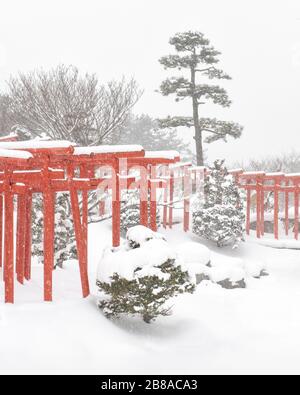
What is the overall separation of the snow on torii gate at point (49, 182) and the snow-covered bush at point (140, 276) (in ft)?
3.43

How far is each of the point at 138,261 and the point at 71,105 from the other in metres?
11.4

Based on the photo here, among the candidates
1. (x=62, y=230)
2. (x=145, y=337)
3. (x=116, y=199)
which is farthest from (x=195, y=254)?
(x=145, y=337)

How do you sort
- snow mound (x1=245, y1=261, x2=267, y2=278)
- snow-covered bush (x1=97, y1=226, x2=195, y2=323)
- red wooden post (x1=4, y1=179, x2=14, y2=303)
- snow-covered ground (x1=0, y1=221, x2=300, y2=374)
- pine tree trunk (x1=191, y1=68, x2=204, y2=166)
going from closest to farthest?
snow-covered ground (x1=0, y1=221, x2=300, y2=374), snow-covered bush (x1=97, y1=226, x2=195, y2=323), red wooden post (x1=4, y1=179, x2=14, y2=303), snow mound (x1=245, y1=261, x2=267, y2=278), pine tree trunk (x1=191, y1=68, x2=204, y2=166)

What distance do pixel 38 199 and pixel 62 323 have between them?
6670 mm

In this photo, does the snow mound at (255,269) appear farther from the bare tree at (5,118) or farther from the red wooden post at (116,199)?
the bare tree at (5,118)

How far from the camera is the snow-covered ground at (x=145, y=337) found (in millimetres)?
8961

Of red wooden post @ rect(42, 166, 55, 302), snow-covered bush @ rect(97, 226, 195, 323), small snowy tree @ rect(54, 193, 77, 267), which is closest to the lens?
snow-covered bush @ rect(97, 226, 195, 323)

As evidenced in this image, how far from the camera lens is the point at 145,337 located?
431 inches

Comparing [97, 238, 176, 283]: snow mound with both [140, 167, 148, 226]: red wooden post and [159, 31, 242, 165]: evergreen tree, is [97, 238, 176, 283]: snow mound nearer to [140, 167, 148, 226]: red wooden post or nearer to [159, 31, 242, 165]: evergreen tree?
[140, 167, 148, 226]: red wooden post

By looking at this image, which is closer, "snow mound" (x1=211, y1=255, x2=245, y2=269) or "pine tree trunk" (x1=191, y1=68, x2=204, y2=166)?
"snow mound" (x1=211, y1=255, x2=245, y2=269)

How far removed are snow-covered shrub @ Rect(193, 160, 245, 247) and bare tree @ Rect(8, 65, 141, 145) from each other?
4658mm

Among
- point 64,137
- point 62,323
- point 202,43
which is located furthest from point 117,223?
point 202,43

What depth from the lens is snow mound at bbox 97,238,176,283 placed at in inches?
408

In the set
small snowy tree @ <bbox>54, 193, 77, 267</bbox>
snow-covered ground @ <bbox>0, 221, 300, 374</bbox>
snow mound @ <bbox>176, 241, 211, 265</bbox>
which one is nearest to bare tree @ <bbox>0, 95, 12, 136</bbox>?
small snowy tree @ <bbox>54, 193, 77, 267</bbox>
